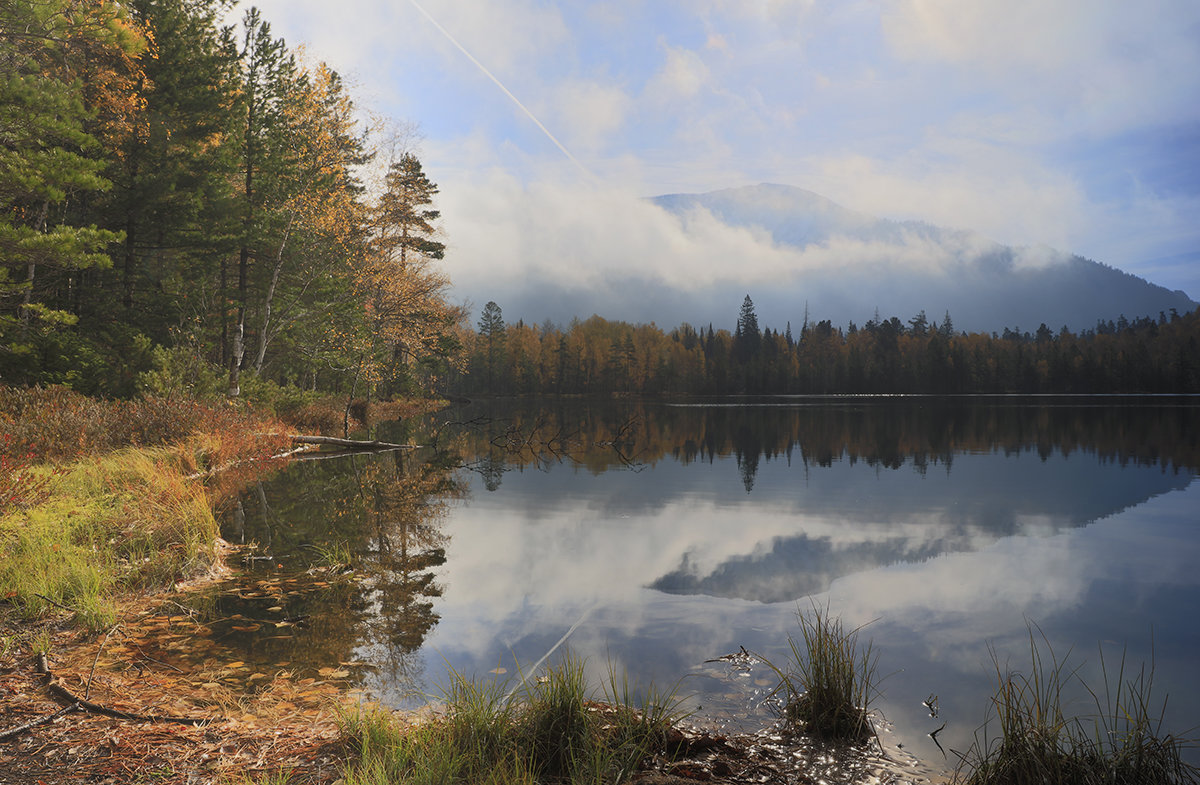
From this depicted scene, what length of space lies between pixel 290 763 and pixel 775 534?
9970mm

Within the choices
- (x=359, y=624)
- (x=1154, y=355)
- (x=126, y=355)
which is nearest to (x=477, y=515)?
(x=359, y=624)

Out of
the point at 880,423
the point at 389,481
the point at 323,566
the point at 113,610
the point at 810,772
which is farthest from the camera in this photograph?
the point at 880,423

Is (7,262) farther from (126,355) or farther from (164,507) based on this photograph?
(164,507)

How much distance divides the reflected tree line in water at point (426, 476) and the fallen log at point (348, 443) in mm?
860

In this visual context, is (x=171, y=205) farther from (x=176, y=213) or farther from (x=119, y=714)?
(x=119, y=714)

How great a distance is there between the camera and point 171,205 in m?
24.9

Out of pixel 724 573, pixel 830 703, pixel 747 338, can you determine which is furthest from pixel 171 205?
pixel 747 338

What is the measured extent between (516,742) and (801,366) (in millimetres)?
152380

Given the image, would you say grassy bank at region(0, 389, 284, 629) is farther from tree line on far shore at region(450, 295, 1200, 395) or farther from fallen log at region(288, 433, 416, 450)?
tree line on far shore at region(450, 295, 1200, 395)

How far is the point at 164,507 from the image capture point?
9312 millimetres

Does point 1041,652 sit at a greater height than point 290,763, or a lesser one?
lesser

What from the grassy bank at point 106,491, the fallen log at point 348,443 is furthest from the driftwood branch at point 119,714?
the fallen log at point 348,443

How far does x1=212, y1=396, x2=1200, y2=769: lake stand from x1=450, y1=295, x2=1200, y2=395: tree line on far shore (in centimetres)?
10481

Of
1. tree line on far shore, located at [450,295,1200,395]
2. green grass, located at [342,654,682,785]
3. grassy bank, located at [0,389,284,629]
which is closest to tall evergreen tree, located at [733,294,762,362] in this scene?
tree line on far shore, located at [450,295,1200,395]
